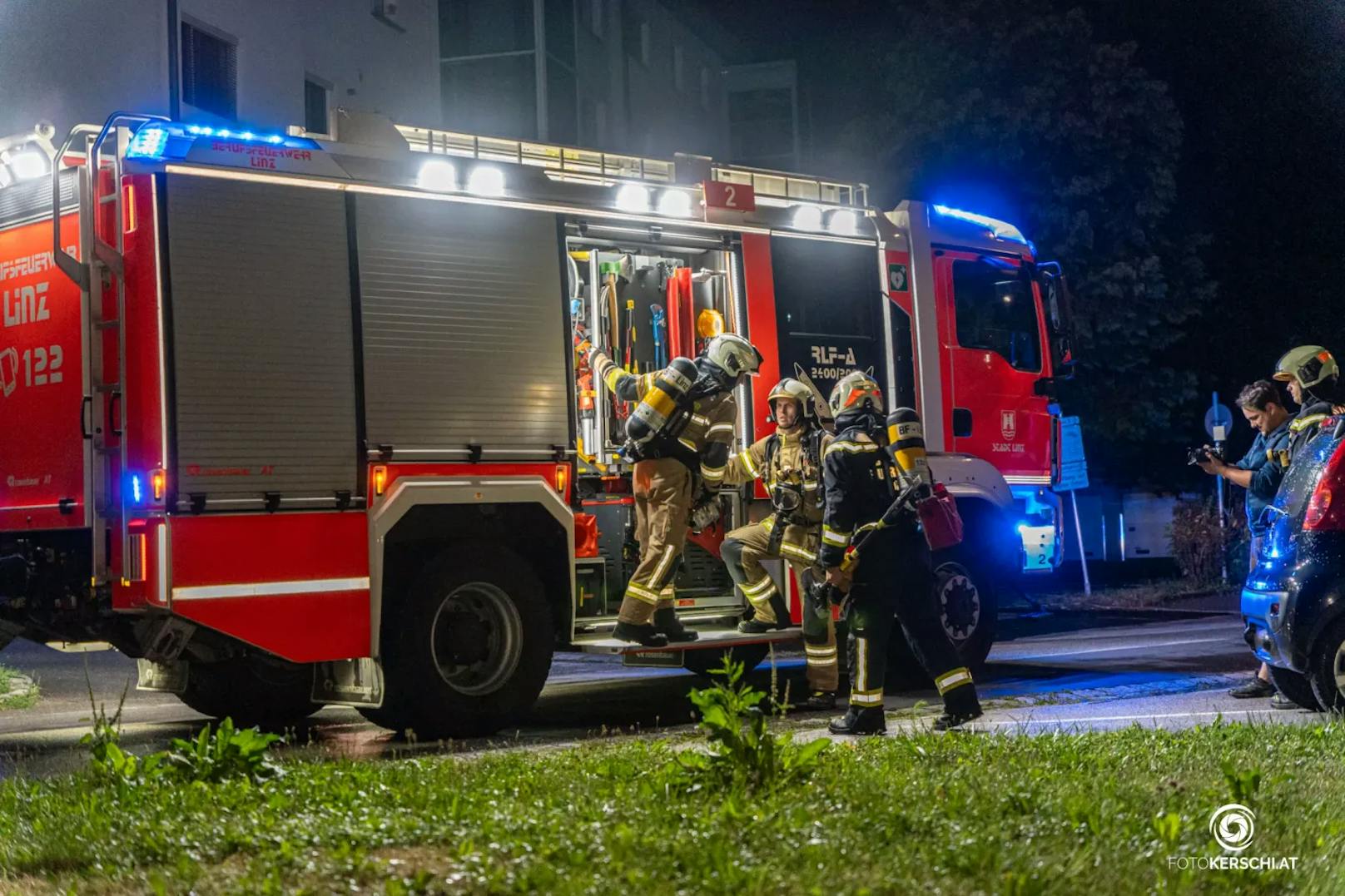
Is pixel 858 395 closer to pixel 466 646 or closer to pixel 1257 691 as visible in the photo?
pixel 466 646

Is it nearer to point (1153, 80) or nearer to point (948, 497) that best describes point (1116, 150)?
point (1153, 80)

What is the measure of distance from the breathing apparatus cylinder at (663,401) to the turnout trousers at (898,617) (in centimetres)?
188

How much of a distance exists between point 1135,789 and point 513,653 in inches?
164

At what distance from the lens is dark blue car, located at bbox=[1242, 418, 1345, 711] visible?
867 centimetres

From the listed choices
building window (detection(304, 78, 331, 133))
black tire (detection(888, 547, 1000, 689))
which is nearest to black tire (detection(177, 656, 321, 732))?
black tire (detection(888, 547, 1000, 689))

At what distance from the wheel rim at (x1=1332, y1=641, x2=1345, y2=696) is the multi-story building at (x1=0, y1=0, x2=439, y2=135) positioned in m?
8.53

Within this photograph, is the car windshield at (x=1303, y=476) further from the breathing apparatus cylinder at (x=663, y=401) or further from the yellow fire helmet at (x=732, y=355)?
the breathing apparatus cylinder at (x=663, y=401)

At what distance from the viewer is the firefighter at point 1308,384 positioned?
948cm

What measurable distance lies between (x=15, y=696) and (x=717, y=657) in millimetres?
4854

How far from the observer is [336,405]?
859cm

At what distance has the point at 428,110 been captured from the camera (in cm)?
2542

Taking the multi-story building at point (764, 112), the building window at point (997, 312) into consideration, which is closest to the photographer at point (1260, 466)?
the building window at point (997, 312)

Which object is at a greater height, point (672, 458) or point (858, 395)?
point (858, 395)

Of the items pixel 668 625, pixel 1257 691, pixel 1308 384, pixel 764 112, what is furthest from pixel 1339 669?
pixel 764 112
